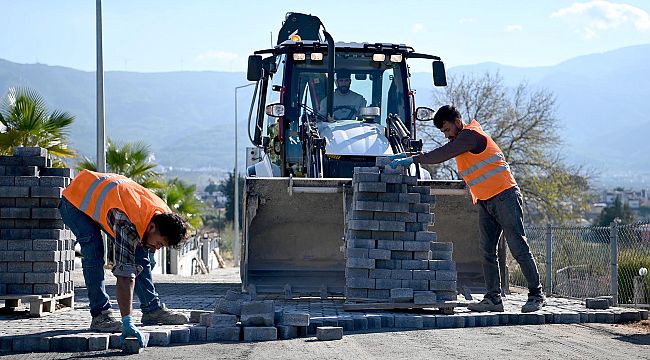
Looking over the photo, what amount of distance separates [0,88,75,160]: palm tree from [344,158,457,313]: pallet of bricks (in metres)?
12.5

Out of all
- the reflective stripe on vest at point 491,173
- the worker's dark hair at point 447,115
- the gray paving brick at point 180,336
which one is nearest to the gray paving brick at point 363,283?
the reflective stripe on vest at point 491,173

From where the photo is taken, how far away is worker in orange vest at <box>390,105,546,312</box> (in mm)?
11047

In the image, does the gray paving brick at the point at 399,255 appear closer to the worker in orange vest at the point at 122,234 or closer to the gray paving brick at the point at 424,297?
the gray paving brick at the point at 424,297

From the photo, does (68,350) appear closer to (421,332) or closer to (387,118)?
(421,332)

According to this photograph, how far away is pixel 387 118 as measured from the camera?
569 inches

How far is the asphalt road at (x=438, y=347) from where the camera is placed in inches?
328

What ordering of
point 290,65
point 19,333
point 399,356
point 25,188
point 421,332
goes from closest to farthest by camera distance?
1. point 399,356
2. point 19,333
3. point 421,332
4. point 25,188
5. point 290,65

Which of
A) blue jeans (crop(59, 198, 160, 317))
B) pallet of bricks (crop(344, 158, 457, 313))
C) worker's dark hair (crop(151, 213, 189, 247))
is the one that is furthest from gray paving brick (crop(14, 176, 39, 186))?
pallet of bricks (crop(344, 158, 457, 313))

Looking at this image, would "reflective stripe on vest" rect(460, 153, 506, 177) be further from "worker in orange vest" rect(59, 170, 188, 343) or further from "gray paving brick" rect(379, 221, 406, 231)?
"worker in orange vest" rect(59, 170, 188, 343)

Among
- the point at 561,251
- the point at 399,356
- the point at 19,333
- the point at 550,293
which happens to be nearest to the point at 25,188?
the point at 19,333

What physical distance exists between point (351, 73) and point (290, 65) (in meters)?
0.83

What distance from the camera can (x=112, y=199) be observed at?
873 cm

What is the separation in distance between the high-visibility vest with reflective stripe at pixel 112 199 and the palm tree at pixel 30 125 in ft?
43.9

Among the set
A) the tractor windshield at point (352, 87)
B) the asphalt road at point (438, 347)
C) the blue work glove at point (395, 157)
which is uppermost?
the tractor windshield at point (352, 87)
